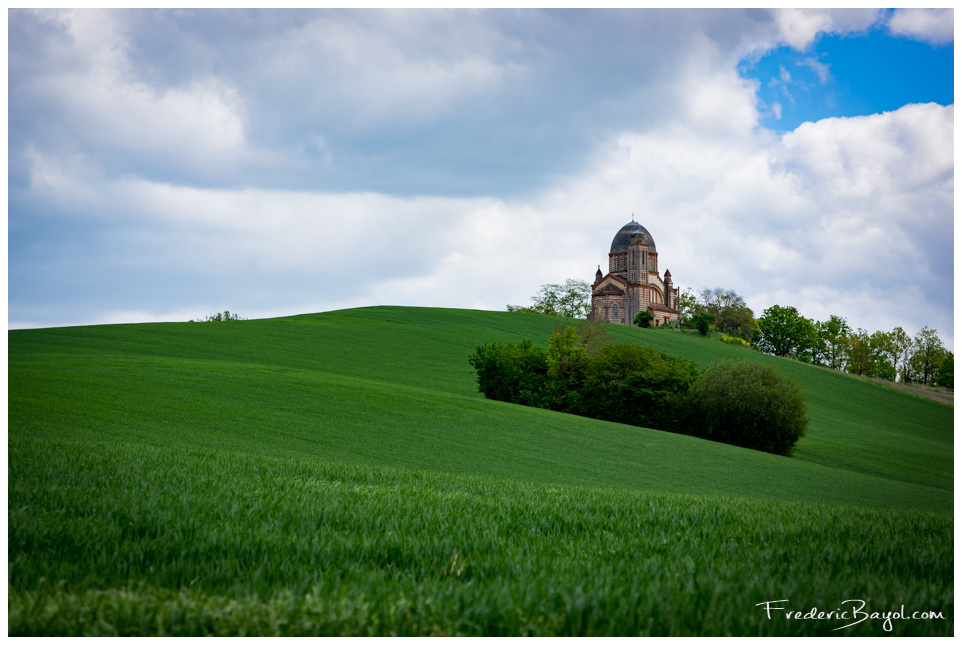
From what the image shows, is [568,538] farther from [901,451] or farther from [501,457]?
[901,451]

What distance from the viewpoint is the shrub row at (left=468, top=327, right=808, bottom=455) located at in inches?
1337

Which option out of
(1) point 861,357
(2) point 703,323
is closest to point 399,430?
(2) point 703,323

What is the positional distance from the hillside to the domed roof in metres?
97.1

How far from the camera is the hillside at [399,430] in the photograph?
18703 mm

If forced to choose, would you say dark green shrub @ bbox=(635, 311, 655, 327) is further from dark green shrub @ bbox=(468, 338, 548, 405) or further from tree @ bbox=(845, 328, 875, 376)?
dark green shrub @ bbox=(468, 338, 548, 405)

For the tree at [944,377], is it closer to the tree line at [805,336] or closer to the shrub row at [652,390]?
the tree line at [805,336]

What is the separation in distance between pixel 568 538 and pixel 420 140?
541cm

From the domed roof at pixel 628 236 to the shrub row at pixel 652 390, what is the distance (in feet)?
365

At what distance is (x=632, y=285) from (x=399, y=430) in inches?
4749

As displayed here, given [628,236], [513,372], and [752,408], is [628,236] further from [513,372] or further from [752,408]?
[752,408]

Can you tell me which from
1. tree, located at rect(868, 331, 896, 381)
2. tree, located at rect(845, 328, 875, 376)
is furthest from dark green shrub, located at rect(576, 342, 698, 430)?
tree, located at rect(845, 328, 875, 376)

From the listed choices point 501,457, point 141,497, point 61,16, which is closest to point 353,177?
point 61,16

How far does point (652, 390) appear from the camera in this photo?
117ft

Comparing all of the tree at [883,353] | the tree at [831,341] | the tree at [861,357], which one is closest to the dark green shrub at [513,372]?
the tree at [883,353]
